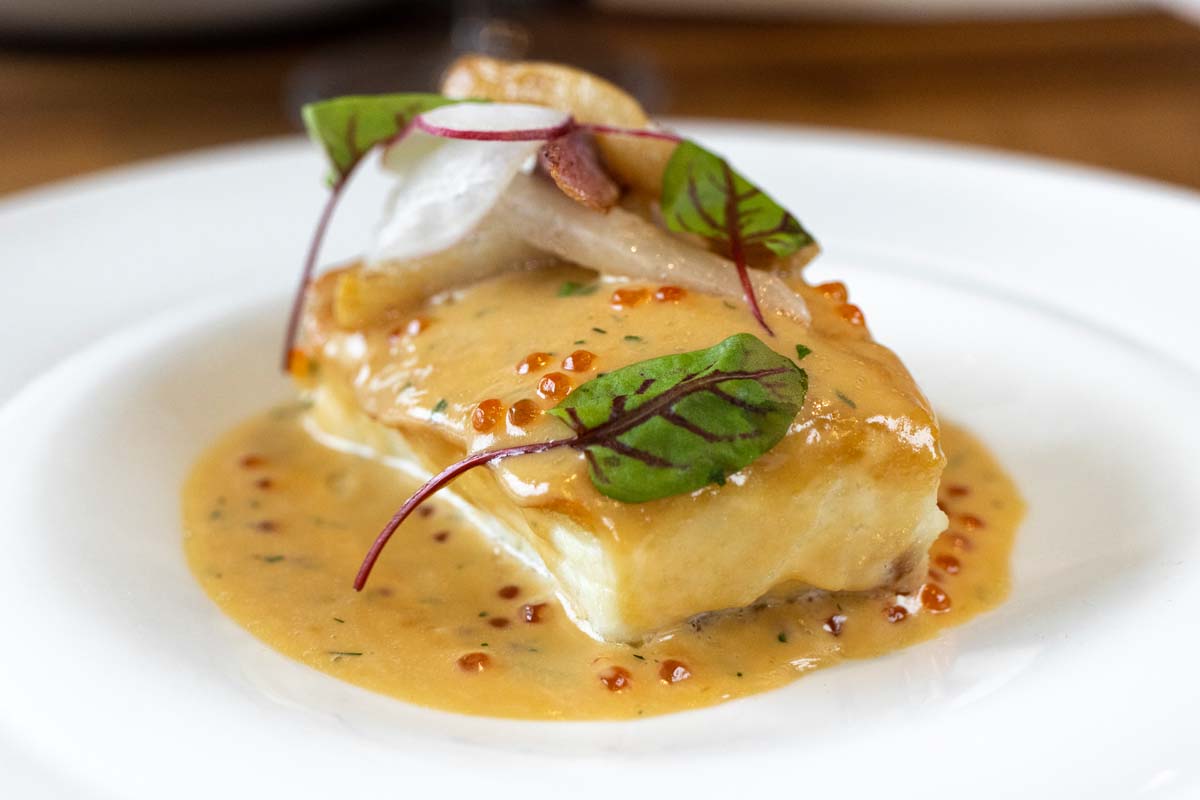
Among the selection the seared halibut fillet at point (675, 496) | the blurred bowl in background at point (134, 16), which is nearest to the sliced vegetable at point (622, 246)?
the seared halibut fillet at point (675, 496)

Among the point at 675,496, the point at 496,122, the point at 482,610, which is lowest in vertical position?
the point at 482,610

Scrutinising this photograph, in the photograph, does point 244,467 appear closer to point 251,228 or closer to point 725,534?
point 251,228

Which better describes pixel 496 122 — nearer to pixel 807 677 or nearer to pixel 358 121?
pixel 358 121

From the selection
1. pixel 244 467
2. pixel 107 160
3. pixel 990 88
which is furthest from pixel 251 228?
pixel 990 88

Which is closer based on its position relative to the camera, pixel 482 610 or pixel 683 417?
pixel 683 417

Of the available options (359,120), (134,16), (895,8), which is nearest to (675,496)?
(359,120)

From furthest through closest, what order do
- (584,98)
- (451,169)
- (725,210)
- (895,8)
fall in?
(895,8), (584,98), (451,169), (725,210)

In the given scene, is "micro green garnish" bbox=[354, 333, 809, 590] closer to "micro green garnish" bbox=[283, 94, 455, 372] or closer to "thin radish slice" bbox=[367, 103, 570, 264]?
"thin radish slice" bbox=[367, 103, 570, 264]
